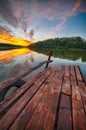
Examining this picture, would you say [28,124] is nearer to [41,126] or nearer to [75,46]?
[41,126]

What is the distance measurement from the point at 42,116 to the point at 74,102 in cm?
82

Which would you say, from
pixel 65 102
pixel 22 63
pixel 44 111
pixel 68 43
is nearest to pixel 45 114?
pixel 44 111

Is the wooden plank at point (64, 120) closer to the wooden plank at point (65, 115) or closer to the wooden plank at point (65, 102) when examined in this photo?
the wooden plank at point (65, 115)

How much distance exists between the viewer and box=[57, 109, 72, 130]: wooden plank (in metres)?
1.82

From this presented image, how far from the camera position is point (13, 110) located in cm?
217

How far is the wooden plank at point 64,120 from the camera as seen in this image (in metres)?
1.82

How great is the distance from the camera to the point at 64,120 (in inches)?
77.9

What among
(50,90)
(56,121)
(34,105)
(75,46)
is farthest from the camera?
(75,46)

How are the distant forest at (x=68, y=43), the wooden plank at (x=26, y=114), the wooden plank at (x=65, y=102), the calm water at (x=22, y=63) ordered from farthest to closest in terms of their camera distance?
the distant forest at (x=68, y=43), the calm water at (x=22, y=63), the wooden plank at (x=65, y=102), the wooden plank at (x=26, y=114)

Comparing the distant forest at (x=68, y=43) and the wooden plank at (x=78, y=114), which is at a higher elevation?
the wooden plank at (x=78, y=114)

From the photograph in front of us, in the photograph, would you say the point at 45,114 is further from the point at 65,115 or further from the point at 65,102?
the point at 65,102

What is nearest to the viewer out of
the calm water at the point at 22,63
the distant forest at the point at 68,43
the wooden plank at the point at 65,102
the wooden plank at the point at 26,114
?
the wooden plank at the point at 26,114

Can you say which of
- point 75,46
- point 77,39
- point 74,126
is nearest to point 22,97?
point 74,126

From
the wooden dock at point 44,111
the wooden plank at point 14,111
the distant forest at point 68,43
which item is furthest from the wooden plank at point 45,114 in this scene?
the distant forest at point 68,43
